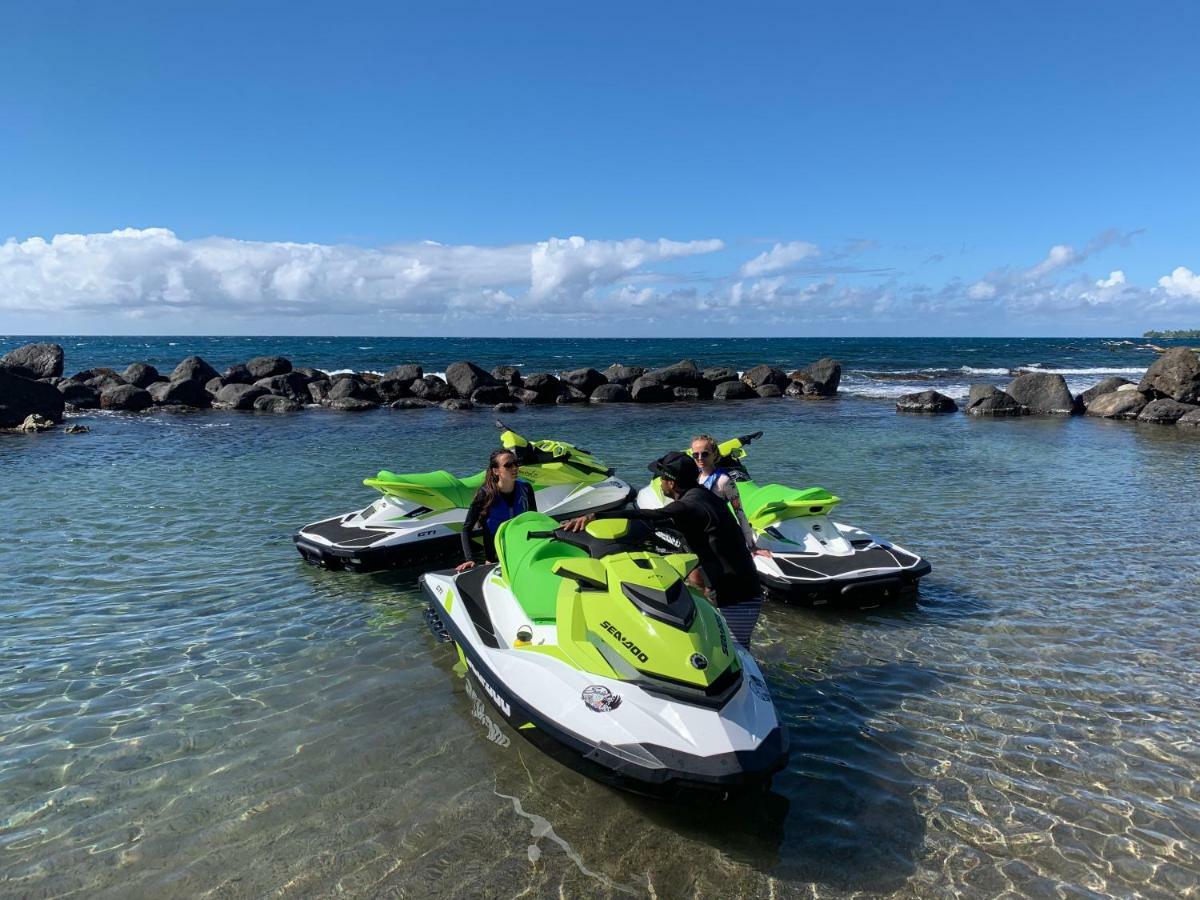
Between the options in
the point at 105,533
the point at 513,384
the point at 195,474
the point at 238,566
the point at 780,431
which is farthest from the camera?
the point at 513,384

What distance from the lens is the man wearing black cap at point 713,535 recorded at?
5.36m

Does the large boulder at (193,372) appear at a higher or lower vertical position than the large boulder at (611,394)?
higher

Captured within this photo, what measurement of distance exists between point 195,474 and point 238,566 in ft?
24.6

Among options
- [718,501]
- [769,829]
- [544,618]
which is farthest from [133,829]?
[718,501]

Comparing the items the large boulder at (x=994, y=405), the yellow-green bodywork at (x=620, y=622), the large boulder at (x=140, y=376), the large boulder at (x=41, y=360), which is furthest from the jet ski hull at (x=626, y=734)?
the large boulder at (x=41, y=360)

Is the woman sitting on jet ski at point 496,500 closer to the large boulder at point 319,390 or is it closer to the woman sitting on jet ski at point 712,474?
the woman sitting on jet ski at point 712,474

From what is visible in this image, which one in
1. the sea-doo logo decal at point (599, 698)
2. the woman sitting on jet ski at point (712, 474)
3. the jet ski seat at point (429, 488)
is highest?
the woman sitting on jet ski at point (712, 474)

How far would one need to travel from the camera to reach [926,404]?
29766mm

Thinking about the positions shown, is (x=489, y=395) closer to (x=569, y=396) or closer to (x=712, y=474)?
(x=569, y=396)

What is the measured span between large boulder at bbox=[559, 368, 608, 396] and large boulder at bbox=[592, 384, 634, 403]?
3.75 ft

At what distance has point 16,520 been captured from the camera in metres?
11.6

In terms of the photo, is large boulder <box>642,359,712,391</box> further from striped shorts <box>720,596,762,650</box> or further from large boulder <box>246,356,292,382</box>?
striped shorts <box>720,596,762,650</box>

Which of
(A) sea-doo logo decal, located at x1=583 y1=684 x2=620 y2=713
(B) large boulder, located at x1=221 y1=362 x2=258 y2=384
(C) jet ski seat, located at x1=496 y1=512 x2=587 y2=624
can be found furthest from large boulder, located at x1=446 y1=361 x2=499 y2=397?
(A) sea-doo logo decal, located at x1=583 y1=684 x2=620 y2=713

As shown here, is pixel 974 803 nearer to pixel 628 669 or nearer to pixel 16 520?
pixel 628 669
